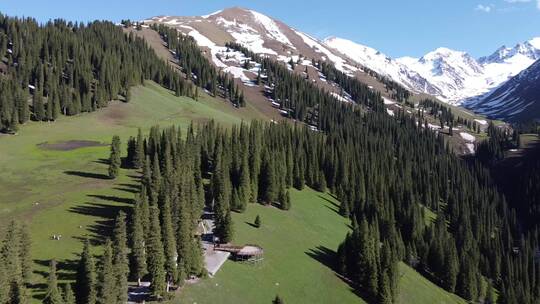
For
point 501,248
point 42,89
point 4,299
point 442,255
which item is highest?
point 42,89

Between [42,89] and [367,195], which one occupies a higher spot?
[42,89]

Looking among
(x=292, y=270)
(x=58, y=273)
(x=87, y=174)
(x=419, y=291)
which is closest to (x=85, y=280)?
(x=58, y=273)

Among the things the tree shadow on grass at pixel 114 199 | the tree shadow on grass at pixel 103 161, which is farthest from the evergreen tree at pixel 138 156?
the tree shadow on grass at pixel 114 199

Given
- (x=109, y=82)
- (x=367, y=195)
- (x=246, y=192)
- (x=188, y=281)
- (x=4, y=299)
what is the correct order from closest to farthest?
(x=4, y=299), (x=188, y=281), (x=246, y=192), (x=367, y=195), (x=109, y=82)

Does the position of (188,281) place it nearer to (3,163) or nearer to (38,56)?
(3,163)

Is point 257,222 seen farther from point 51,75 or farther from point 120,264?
point 51,75

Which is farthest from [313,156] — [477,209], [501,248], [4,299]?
[4,299]

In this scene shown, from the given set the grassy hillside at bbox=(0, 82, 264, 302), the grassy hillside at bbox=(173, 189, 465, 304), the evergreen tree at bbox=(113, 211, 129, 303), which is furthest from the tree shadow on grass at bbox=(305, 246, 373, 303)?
the evergreen tree at bbox=(113, 211, 129, 303)
